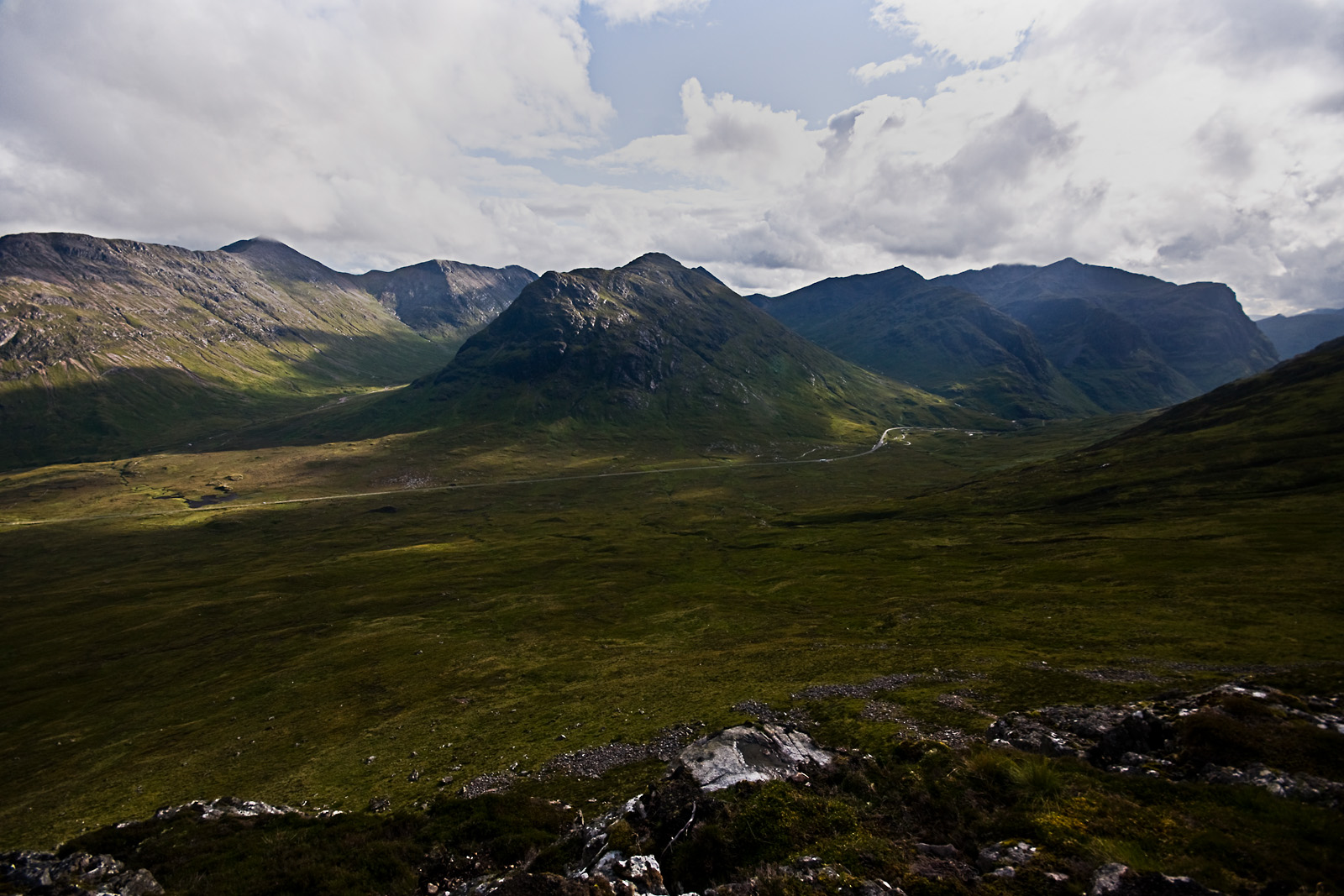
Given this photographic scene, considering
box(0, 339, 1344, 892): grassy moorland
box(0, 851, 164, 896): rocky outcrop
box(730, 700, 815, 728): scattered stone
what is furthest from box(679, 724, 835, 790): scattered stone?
box(0, 851, 164, 896): rocky outcrop

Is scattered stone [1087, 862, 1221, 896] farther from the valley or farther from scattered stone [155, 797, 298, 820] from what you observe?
scattered stone [155, 797, 298, 820]

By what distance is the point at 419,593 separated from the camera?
108438 millimetres

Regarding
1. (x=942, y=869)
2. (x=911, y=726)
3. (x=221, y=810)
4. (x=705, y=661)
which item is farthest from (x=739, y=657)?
(x=221, y=810)

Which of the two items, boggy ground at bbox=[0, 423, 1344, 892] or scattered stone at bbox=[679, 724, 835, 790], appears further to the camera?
scattered stone at bbox=[679, 724, 835, 790]

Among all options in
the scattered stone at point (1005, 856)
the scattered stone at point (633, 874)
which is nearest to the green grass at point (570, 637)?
the scattered stone at point (633, 874)

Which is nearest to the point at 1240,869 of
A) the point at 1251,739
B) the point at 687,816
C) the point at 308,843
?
the point at 1251,739

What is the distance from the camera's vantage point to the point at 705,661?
58.5 metres

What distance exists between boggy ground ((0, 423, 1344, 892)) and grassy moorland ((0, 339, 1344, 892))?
33cm

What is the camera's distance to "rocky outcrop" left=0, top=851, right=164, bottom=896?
2191 cm

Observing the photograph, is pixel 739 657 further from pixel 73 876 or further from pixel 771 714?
pixel 73 876

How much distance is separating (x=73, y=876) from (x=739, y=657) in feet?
159

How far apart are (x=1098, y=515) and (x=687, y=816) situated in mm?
127399

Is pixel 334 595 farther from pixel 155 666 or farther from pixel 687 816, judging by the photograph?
pixel 687 816

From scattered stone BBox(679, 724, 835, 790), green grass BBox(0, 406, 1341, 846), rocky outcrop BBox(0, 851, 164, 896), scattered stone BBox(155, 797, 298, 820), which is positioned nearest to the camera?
rocky outcrop BBox(0, 851, 164, 896)
